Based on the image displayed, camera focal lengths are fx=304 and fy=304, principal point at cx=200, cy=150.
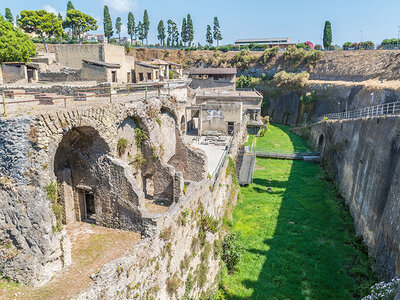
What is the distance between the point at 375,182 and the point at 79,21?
75.8m

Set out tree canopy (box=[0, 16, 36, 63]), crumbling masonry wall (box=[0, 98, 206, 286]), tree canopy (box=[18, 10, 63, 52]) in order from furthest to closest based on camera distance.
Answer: tree canopy (box=[18, 10, 63, 52]) → tree canopy (box=[0, 16, 36, 63]) → crumbling masonry wall (box=[0, 98, 206, 286])

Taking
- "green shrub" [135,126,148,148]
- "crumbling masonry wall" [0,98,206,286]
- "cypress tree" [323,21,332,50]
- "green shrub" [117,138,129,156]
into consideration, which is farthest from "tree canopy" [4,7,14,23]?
"crumbling masonry wall" [0,98,206,286]

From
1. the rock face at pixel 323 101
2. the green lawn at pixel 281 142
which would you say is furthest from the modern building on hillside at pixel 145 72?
the rock face at pixel 323 101

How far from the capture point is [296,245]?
54.8 feet

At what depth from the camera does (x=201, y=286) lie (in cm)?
1285

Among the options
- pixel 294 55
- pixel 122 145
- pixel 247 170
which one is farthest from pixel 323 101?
pixel 122 145

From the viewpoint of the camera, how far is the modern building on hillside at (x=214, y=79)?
158 ft

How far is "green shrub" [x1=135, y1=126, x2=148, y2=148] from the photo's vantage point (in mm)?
14461

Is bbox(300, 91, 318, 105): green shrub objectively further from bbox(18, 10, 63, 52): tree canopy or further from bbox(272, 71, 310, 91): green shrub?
bbox(18, 10, 63, 52): tree canopy

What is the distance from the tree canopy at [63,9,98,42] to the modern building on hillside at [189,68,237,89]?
4046 centimetres

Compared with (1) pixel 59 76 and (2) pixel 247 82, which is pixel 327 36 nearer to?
(2) pixel 247 82

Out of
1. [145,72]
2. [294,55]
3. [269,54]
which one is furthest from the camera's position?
[269,54]

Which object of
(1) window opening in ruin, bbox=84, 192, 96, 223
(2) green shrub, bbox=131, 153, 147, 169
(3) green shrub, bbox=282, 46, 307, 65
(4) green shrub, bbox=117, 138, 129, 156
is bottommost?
(1) window opening in ruin, bbox=84, 192, 96, 223

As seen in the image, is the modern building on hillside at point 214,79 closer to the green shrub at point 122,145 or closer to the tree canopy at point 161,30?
the green shrub at point 122,145
